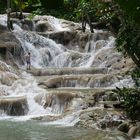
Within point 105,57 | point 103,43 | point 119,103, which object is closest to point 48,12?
point 103,43

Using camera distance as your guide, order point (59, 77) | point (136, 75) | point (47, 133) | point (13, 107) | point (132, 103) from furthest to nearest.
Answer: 1. point (59, 77)
2. point (13, 107)
3. point (136, 75)
4. point (132, 103)
5. point (47, 133)

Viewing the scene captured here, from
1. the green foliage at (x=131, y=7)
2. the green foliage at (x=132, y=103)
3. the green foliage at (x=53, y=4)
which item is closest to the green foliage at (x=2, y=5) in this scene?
the green foliage at (x=53, y=4)

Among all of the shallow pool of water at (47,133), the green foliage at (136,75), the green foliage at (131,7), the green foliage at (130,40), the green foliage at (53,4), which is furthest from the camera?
the green foliage at (53,4)

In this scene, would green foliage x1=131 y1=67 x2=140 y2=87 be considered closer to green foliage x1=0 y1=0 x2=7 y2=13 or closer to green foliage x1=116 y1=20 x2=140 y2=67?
green foliage x1=116 y1=20 x2=140 y2=67

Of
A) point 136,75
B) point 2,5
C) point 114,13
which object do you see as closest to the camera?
point 114,13

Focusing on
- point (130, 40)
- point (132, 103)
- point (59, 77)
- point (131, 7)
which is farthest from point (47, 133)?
point (131, 7)

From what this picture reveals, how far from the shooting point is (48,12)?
3562 cm

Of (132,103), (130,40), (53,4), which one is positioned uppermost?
(130,40)

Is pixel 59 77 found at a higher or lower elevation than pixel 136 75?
lower

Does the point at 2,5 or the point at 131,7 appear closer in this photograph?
the point at 131,7

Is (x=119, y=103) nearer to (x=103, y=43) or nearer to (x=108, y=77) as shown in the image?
(x=108, y=77)

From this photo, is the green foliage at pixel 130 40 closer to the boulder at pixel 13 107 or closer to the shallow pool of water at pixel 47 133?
the shallow pool of water at pixel 47 133

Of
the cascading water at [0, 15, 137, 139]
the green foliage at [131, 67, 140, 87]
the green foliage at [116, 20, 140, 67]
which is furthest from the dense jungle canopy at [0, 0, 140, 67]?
the cascading water at [0, 15, 137, 139]

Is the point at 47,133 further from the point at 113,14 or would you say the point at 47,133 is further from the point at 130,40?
the point at 113,14
